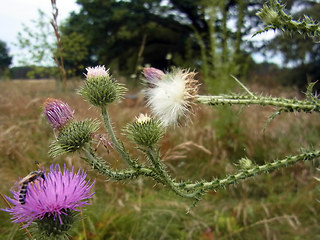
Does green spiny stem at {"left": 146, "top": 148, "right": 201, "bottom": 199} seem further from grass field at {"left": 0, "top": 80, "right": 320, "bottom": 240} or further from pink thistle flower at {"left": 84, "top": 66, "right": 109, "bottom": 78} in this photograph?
grass field at {"left": 0, "top": 80, "right": 320, "bottom": 240}

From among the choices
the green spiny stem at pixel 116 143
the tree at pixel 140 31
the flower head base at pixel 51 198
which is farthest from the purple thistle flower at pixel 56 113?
the tree at pixel 140 31

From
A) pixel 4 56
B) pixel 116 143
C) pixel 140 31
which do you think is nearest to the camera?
pixel 116 143

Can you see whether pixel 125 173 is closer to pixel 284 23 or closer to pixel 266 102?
pixel 266 102

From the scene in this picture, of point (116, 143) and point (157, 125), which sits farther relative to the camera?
point (157, 125)

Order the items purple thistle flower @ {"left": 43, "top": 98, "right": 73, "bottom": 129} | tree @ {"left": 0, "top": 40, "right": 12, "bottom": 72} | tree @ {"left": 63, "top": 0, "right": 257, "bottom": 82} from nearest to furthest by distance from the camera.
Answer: purple thistle flower @ {"left": 43, "top": 98, "right": 73, "bottom": 129}, tree @ {"left": 0, "top": 40, "right": 12, "bottom": 72}, tree @ {"left": 63, "top": 0, "right": 257, "bottom": 82}

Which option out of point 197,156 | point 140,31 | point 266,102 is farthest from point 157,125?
point 140,31

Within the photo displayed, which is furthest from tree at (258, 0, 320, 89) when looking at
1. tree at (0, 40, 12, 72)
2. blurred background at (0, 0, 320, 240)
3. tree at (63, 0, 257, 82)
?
tree at (0, 40, 12, 72)
